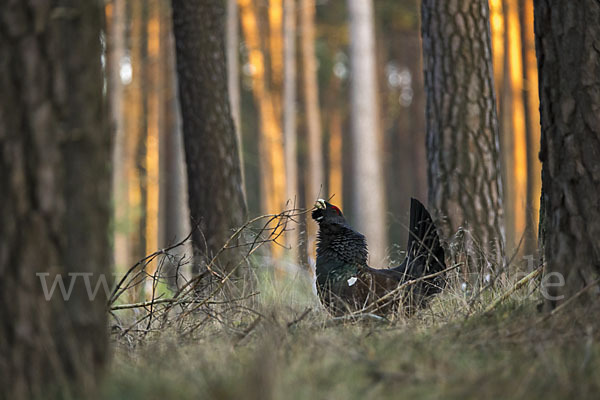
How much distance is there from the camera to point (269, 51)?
2336 centimetres

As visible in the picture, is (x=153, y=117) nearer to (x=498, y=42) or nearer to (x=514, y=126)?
(x=498, y=42)

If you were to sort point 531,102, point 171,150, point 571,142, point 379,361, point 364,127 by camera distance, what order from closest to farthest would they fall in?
point 379,361 < point 571,142 < point 364,127 < point 531,102 < point 171,150

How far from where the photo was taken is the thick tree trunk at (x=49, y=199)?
2.12 meters

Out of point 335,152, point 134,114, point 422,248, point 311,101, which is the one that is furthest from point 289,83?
point 422,248

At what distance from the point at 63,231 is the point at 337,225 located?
285cm

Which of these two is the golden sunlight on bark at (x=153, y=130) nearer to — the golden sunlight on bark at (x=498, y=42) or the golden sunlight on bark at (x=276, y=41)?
the golden sunlight on bark at (x=276, y=41)

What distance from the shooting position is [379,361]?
2.40 meters

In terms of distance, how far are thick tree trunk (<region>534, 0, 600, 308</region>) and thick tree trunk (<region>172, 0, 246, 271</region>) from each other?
11.9ft

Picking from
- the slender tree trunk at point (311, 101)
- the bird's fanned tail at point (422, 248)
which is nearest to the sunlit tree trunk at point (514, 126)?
the slender tree trunk at point (311, 101)

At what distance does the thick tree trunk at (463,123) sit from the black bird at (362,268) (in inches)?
39.6

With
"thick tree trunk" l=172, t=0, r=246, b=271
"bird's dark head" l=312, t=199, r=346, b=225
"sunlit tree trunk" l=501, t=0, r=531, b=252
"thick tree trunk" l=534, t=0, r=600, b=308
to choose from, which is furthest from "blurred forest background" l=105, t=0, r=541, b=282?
"thick tree trunk" l=534, t=0, r=600, b=308

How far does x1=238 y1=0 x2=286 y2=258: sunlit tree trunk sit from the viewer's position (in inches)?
797

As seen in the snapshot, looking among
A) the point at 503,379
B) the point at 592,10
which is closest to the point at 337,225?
the point at 592,10

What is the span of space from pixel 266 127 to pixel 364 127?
302 inches
